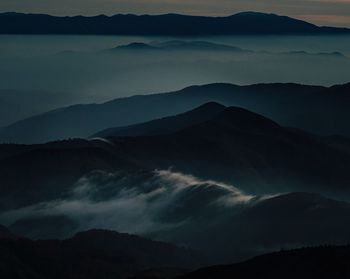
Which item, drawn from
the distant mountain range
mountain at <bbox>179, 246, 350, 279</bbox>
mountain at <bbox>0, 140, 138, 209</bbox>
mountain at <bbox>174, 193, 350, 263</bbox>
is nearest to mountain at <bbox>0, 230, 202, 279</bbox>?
mountain at <bbox>174, 193, 350, 263</bbox>

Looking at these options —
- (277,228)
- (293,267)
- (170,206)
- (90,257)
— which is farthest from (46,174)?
(293,267)

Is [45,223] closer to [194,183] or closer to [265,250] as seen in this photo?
[194,183]

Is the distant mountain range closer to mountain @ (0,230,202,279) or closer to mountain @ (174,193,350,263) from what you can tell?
mountain @ (174,193,350,263)

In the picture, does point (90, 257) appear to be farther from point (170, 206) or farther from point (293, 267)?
point (170, 206)

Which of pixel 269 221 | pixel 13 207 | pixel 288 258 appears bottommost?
pixel 13 207

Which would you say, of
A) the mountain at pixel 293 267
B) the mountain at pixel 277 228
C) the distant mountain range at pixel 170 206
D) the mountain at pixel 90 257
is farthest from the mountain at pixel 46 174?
the mountain at pixel 293 267

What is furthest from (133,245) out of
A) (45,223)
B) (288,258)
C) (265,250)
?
(288,258)

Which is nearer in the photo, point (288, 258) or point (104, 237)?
point (288, 258)
